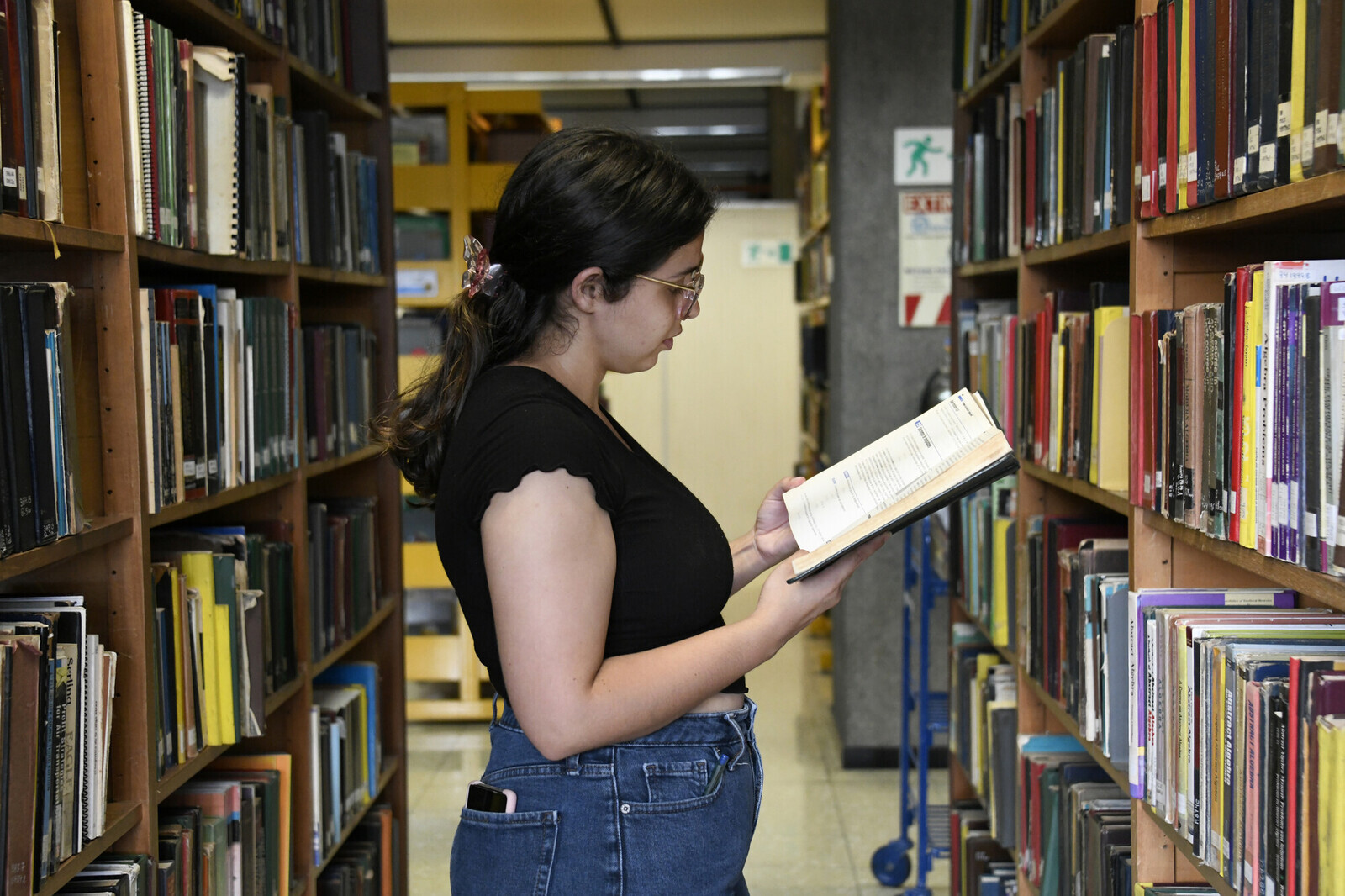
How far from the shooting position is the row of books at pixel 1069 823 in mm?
1736

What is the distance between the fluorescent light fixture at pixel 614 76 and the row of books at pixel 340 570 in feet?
8.83

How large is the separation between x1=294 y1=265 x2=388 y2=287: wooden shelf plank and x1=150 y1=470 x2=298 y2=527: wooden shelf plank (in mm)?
403

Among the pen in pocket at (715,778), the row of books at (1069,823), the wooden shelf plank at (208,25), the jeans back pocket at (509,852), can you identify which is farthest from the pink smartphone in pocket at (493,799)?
the wooden shelf plank at (208,25)

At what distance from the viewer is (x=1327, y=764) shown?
1029 mm

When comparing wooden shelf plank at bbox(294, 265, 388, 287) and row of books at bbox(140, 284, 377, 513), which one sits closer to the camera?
row of books at bbox(140, 284, 377, 513)

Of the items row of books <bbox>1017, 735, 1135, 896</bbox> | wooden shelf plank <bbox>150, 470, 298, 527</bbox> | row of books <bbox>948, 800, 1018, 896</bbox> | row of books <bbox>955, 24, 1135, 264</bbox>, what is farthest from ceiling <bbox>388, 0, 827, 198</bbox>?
row of books <bbox>1017, 735, 1135, 896</bbox>

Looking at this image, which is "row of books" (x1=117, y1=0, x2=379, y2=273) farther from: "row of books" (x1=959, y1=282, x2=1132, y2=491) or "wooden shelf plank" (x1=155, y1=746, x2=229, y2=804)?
"row of books" (x1=959, y1=282, x2=1132, y2=491)

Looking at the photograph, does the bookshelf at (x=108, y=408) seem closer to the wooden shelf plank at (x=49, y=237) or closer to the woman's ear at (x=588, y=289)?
the wooden shelf plank at (x=49, y=237)

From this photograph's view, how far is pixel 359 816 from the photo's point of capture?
105 inches

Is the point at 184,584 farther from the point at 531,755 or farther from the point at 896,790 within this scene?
the point at 896,790

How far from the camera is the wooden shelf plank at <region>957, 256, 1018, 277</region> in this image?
2.42 meters

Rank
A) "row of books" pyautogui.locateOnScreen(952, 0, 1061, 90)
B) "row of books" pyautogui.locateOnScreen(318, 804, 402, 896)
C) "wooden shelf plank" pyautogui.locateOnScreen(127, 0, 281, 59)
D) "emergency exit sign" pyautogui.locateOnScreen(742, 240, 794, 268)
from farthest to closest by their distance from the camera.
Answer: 1. "emergency exit sign" pyautogui.locateOnScreen(742, 240, 794, 268)
2. "row of books" pyautogui.locateOnScreen(318, 804, 402, 896)
3. "row of books" pyautogui.locateOnScreen(952, 0, 1061, 90)
4. "wooden shelf plank" pyautogui.locateOnScreen(127, 0, 281, 59)

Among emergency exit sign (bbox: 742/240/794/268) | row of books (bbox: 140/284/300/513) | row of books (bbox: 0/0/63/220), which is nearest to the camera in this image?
row of books (bbox: 0/0/63/220)

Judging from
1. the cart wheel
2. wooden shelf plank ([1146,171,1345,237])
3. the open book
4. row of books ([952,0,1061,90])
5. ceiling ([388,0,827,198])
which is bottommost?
the cart wheel
